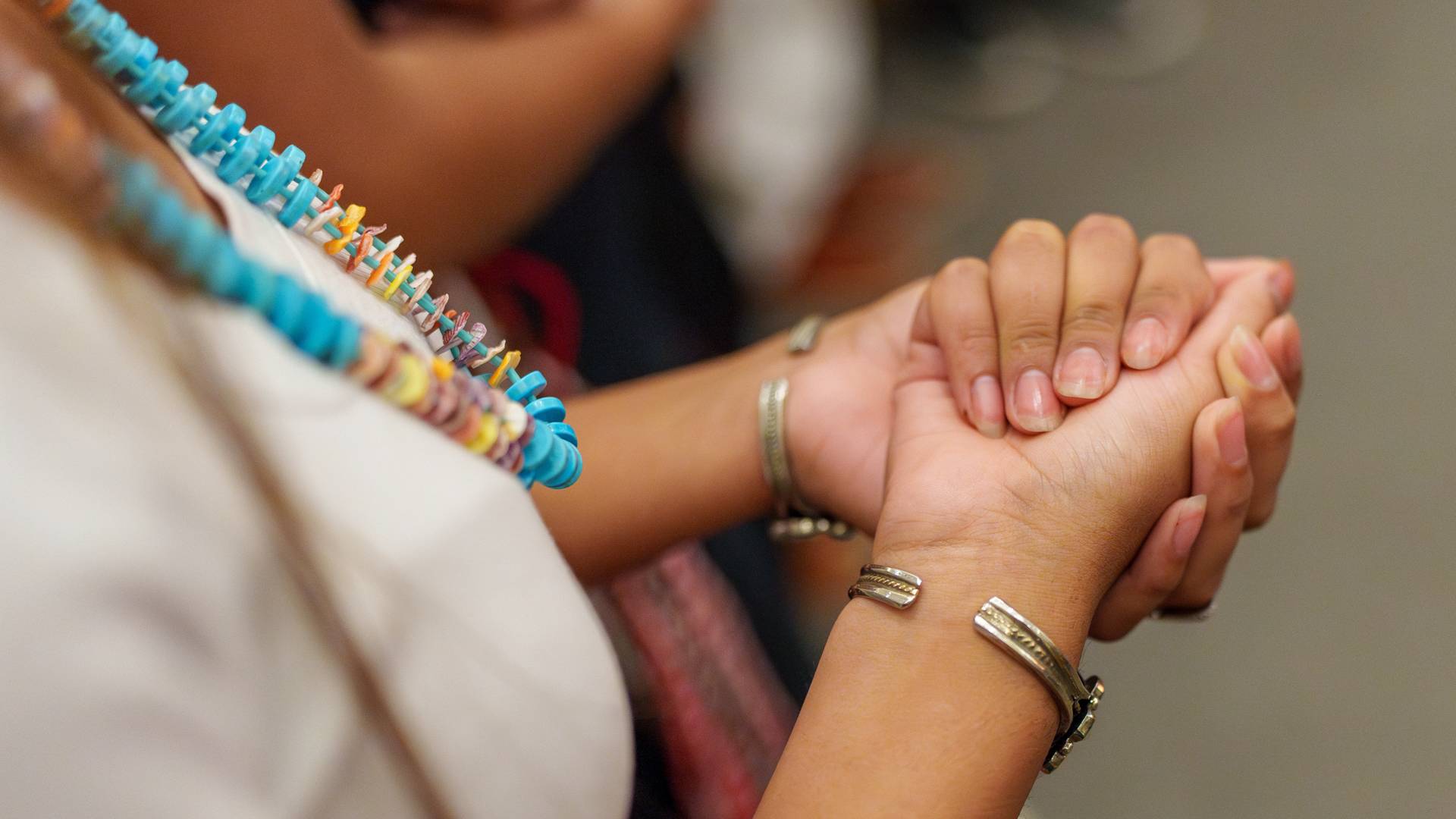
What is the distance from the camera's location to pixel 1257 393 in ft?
1.89

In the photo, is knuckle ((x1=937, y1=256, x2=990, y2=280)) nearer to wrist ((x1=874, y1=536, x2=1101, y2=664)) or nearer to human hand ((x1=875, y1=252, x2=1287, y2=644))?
human hand ((x1=875, y1=252, x2=1287, y2=644))

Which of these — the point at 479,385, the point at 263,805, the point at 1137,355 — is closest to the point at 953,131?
the point at 1137,355

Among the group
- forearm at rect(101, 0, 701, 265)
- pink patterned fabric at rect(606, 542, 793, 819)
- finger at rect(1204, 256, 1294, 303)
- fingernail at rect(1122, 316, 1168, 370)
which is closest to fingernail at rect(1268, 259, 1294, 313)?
finger at rect(1204, 256, 1294, 303)

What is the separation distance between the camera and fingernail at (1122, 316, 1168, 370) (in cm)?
58

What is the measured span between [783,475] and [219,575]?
411 millimetres

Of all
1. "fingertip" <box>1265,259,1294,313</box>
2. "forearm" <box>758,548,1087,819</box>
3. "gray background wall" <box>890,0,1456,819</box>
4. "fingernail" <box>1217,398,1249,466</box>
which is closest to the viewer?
"forearm" <box>758,548,1087,819</box>

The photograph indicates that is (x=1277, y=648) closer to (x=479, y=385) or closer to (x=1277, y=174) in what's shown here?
(x=1277, y=174)

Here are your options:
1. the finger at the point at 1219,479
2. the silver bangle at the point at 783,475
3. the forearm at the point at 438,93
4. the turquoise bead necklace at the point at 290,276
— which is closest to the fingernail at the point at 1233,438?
the finger at the point at 1219,479

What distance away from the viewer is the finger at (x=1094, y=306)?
0.57 meters

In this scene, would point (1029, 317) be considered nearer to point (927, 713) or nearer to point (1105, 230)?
point (1105, 230)

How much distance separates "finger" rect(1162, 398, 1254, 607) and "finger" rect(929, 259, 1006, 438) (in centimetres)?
10

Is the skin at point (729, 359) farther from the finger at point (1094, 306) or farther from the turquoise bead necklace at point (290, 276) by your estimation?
the turquoise bead necklace at point (290, 276)

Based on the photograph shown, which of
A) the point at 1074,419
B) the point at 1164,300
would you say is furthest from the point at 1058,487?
the point at 1164,300

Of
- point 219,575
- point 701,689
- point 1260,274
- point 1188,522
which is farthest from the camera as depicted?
point 701,689
